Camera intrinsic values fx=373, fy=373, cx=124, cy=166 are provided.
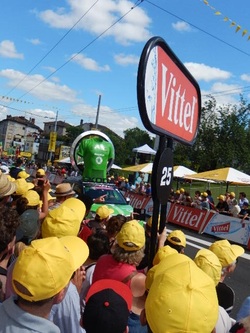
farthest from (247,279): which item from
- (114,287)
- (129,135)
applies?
(129,135)

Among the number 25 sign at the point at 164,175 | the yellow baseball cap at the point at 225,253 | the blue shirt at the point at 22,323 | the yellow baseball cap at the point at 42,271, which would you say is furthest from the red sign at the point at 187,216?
the blue shirt at the point at 22,323

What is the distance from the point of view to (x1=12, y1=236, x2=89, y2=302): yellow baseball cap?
77.4 inches

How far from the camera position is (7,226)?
3.18 metres

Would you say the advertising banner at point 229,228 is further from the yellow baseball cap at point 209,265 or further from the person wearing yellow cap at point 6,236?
the person wearing yellow cap at point 6,236

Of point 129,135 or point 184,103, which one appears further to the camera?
point 129,135

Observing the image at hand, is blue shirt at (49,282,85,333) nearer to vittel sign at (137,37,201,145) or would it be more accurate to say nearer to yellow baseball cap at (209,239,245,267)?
vittel sign at (137,37,201,145)

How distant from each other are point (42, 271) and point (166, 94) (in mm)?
1570

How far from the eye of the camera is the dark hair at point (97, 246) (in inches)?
145

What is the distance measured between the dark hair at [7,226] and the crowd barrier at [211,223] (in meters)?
10.9

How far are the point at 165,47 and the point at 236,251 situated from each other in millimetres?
2108

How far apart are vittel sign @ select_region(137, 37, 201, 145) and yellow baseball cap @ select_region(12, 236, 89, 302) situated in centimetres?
101

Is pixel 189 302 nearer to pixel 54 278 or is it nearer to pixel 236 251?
pixel 54 278

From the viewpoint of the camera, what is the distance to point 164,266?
2.17m

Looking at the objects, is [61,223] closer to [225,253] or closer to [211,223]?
[225,253]
